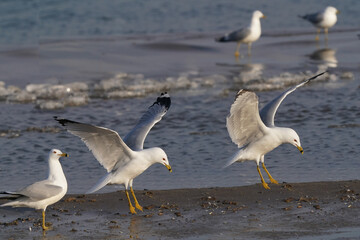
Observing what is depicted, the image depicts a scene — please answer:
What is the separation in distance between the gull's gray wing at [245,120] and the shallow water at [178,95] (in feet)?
1.67

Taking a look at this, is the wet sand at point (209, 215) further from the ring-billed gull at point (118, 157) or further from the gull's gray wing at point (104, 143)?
the gull's gray wing at point (104, 143)

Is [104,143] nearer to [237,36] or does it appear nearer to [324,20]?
[237,36]

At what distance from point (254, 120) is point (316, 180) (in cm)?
101

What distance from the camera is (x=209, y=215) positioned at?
817 cm

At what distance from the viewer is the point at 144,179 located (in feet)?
32.4

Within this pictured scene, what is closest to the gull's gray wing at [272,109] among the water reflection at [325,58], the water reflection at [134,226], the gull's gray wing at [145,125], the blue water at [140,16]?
the gull's gray wing at [145,125]

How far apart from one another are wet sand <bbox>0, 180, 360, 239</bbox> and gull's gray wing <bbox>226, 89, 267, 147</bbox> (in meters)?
0.74

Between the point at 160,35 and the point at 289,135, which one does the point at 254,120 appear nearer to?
the point at 289,135

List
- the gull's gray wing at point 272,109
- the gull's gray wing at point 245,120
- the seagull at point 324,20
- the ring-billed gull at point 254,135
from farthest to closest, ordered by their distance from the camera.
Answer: the seagull at point 324,20 < the gull's gray wing at point 272,109 < the ring-billed gull at point 254,135 < the gull's gray wing at point 245,120

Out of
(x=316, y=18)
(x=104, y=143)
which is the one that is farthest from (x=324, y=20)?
(x=104, y=143)

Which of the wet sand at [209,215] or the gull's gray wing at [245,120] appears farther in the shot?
the gull's gray wing at [245,120]

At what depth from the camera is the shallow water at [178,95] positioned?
10.2 metres

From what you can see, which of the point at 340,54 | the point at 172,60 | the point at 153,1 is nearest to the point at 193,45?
the point at 172,60

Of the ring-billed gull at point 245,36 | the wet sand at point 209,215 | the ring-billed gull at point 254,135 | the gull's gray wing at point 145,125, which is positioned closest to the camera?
the wet sand at point 209,215
